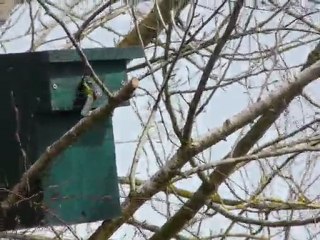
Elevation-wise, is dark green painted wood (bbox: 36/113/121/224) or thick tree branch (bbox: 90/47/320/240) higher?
thick tree branch (bbox: 90/47/320/240)

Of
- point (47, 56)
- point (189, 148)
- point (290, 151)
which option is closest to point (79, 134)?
point (47, 56)

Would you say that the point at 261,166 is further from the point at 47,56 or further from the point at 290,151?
the point at 47,56

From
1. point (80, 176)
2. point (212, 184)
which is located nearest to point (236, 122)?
point (212, 184)

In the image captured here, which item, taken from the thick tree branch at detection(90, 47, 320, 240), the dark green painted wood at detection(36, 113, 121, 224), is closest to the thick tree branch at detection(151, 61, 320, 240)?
the thick tree branch at detection(90, 47, 320, 240)

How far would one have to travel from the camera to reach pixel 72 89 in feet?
7.03

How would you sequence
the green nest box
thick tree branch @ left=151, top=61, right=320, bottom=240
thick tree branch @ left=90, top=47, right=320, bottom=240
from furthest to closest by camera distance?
1. thick tree branch @ left=151, top=61, right=320, bottom=240
2. thick tree branch @ left=90, top=47, right=320, bottom=240
3. the green nest box

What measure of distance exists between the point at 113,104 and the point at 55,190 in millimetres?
354

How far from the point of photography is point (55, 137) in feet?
7.16

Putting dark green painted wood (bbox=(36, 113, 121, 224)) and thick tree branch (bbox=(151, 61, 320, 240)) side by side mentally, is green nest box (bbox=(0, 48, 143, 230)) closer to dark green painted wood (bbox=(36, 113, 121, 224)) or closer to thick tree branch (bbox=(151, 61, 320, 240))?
dark green painted wood (bbox=(36, 113, 121, 224))

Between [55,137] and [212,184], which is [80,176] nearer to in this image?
[55,137]

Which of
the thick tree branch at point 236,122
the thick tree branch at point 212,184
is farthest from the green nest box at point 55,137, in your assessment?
the thick tree branch at point 212,184

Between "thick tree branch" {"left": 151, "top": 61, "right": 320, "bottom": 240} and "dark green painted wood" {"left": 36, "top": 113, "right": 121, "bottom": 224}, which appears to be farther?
"thick tree branch" {"left": 151, "top": 61, "right": 320, "bottom": 240}

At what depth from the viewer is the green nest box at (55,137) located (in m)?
2.14

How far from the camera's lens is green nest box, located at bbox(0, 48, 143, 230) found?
2.14 m
